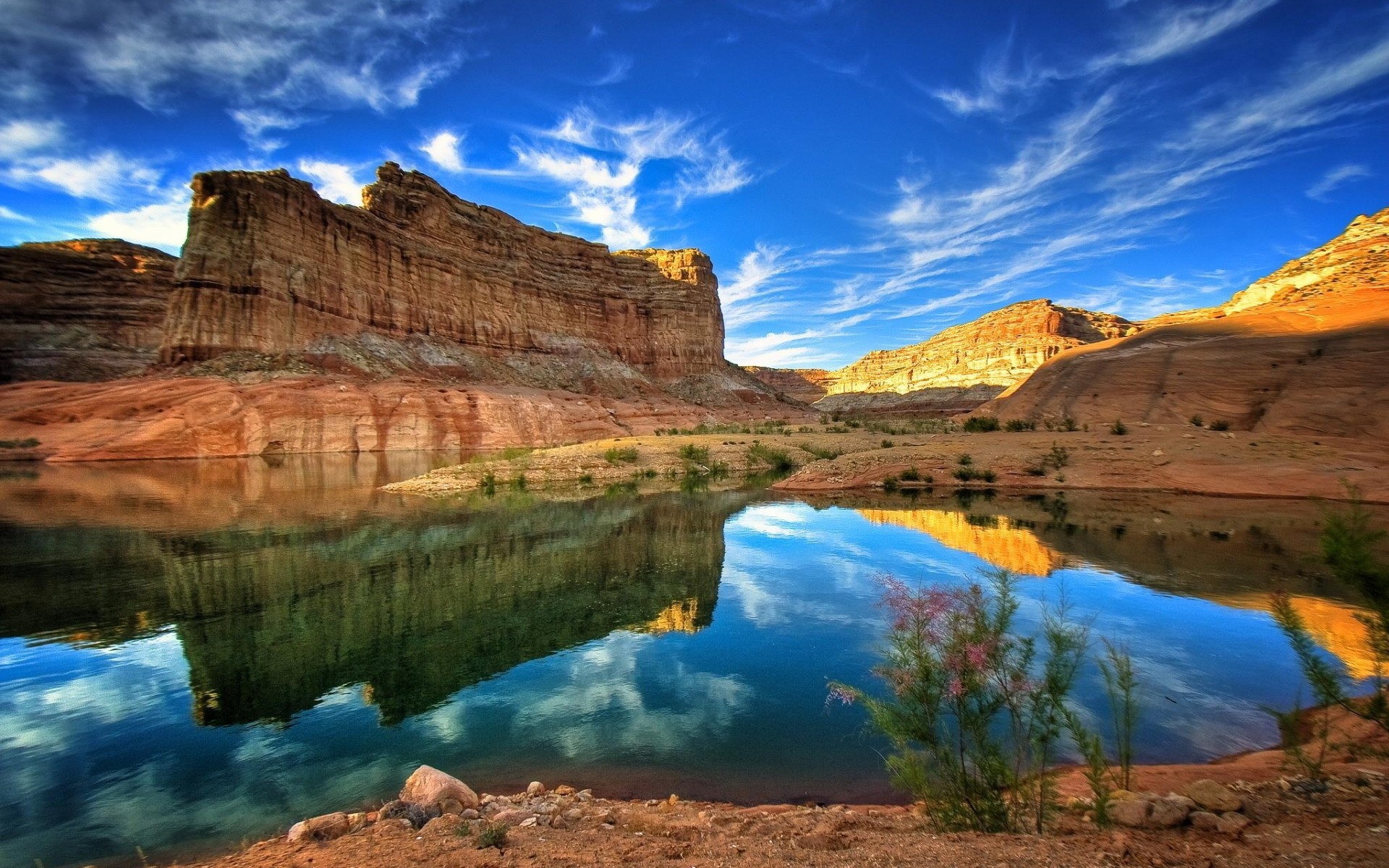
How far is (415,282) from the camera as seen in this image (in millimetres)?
61375

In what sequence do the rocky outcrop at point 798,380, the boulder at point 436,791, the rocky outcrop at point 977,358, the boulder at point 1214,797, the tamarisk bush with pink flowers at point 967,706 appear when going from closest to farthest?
the boulder at point 1214,797, the tamarisk bush with pink flowers at point 967,706, the boulder at point 436,791, the rocky outcrop at point 977,358, the rocky outcrop at point 798,380

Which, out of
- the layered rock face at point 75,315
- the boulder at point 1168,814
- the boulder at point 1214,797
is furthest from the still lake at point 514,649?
the layered rock face at point 75,315

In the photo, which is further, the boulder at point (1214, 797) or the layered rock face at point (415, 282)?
the layered rock face at point (415, 282)

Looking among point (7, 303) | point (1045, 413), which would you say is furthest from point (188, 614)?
point (7, 303)

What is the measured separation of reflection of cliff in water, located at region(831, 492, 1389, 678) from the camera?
8.98 meters

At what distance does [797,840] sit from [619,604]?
639 cm

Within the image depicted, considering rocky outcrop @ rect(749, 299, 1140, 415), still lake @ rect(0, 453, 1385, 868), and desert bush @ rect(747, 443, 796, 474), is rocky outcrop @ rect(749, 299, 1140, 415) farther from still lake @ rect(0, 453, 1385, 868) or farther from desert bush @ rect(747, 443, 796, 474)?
still lake @ rect(0, 453, 1385, 868)

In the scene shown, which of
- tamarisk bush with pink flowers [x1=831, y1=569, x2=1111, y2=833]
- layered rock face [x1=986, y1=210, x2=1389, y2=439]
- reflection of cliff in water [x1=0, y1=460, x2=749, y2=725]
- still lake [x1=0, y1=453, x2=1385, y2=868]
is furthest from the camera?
layered rock face [x1=986, y1=210, x2=1389, y2=439]

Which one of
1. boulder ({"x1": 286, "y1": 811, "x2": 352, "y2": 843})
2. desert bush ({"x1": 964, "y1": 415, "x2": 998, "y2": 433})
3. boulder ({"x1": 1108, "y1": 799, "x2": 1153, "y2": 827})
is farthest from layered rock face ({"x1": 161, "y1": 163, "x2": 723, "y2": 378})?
boulder ({"x1": 1108, "y1": 799, "x2": 1153, "y2": 827})

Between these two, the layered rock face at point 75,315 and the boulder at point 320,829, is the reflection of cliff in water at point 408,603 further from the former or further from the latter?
the layered rock face at point 75,315

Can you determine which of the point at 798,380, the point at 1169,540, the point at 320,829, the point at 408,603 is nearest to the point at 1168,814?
the point at 320,829

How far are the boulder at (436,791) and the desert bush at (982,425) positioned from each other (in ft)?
105

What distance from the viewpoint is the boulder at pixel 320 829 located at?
378cm

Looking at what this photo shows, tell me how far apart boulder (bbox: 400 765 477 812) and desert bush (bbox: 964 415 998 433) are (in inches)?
1263
